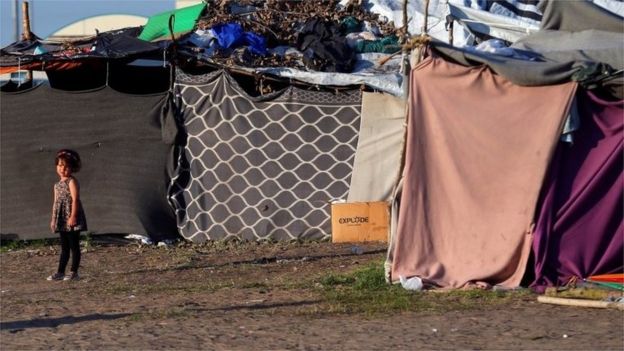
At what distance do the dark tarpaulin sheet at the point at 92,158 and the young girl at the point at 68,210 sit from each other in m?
2.97

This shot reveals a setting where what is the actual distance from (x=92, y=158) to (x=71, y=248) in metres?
3.42

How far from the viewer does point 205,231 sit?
1506 cm

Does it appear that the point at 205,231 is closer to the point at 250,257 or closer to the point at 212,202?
the point at 212,202

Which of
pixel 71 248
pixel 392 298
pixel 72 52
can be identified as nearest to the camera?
pixel 392 298

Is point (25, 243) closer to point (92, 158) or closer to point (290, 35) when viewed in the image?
point (92, 158)

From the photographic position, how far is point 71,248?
12.1 meters

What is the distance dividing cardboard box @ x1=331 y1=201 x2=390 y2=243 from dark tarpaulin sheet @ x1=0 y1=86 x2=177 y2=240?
7.39 ft

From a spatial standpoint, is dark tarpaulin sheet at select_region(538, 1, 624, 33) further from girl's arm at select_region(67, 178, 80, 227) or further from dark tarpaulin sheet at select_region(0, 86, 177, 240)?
dark tarpaulin sheet at select_region(0, 86, 177, 240)

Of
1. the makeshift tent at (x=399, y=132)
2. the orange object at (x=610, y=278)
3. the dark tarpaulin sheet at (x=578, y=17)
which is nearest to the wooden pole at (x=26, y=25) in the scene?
the makeshift tent at (x=399, y=132)

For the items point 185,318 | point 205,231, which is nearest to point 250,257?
point 205,231

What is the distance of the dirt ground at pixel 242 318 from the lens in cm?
827

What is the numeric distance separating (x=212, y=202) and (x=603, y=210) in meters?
6.18

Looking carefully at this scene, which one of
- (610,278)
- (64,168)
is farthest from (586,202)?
(64,168)

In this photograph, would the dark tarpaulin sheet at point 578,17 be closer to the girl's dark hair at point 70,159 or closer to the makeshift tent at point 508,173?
the makeshift tent at point 508,173
